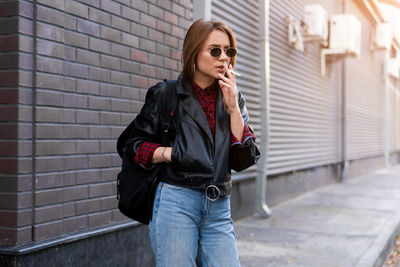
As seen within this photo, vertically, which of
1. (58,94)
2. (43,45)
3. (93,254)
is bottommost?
(93,254)

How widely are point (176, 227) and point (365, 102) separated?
1617 cm

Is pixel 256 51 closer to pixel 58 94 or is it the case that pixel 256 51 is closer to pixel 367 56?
pixel 58 94

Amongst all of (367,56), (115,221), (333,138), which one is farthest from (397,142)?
(115,221)

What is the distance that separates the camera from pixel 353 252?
536 cm

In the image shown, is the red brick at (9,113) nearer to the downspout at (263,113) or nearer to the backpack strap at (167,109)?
the backpack strap at (167,109)

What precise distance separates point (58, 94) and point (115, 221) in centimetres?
132

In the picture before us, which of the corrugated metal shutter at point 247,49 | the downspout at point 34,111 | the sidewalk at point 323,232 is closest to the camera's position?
the downspout at point 34,111

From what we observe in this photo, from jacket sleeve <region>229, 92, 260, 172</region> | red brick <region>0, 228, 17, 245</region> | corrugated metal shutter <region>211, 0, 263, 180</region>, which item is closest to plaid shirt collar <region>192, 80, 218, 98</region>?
jacket sleeve <region>229, 92, 260, 172</region>

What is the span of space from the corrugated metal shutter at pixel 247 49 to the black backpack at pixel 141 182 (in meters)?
4.79

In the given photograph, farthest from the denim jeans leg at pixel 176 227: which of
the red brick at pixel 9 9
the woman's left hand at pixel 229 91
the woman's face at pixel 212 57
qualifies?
the red brick at pixel 9 9

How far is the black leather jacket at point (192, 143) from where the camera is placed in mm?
2252

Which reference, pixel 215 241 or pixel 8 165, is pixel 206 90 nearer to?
pixel 215 241

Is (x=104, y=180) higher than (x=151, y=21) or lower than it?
lower

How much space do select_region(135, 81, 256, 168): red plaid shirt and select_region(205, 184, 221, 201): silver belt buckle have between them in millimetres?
252
